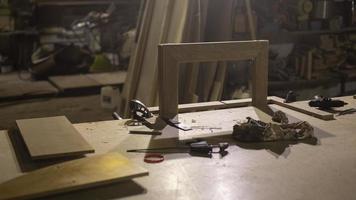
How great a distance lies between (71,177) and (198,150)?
385 mm

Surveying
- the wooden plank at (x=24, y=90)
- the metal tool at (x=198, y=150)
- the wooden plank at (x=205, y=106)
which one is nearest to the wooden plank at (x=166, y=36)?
the wooden plank at (x=205, y=106)

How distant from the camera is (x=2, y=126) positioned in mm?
3695

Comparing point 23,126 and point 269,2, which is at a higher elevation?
point 269,2

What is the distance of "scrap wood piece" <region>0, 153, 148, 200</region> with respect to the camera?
0.98m

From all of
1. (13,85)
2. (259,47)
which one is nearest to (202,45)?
(259,47)

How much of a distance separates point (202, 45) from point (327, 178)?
27.6 inches

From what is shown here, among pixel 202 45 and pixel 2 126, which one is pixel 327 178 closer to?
pixel 202 45

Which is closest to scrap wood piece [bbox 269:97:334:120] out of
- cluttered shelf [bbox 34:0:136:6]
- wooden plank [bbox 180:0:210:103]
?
wooden plank [bbox 180:0:210:103]

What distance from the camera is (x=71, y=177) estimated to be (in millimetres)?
1039

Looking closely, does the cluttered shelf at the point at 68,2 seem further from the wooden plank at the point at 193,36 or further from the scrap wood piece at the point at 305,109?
the scrap wood piece at the point at 305,109

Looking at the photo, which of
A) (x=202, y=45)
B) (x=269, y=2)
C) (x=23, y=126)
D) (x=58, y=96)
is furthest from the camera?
(x=58, y=96)

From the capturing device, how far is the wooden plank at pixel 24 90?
4.60 metres

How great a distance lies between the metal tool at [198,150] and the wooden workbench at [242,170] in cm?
2

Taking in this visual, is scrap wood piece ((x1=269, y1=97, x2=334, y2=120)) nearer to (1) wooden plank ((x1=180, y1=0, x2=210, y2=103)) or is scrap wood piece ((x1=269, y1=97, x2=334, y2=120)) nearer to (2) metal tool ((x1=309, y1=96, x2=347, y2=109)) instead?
(2) metal tool ((x1=309, y1=96, x2=347, y2=109))
